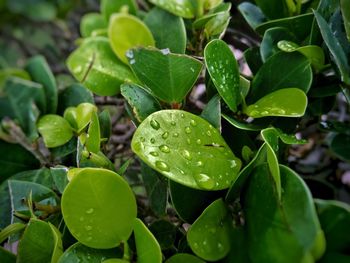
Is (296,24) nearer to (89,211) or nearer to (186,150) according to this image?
(186,150)

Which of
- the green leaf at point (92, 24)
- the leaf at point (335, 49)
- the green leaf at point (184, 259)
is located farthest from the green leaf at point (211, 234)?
the green leaf at point (92, 24)

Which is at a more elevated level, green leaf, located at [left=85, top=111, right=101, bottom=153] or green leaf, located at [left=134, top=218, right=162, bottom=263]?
green leaf, located at [left=85, top=111, right=101, bottom=153]

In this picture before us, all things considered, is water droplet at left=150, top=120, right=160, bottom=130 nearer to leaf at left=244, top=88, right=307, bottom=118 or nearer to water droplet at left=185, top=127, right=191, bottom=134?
water droplet at left=185, top=127, right=191, bottom=134

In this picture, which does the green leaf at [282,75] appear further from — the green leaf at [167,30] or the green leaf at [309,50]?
the green leaf at [167,30]

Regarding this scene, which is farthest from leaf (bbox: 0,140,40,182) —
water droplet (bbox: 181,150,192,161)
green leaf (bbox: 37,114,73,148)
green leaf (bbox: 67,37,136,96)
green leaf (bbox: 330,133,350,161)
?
green leaf (bbox: 330,133,350,161)

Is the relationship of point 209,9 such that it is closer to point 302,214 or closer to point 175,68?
point 175,68

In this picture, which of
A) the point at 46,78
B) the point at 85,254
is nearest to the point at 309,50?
the point at 85,254
